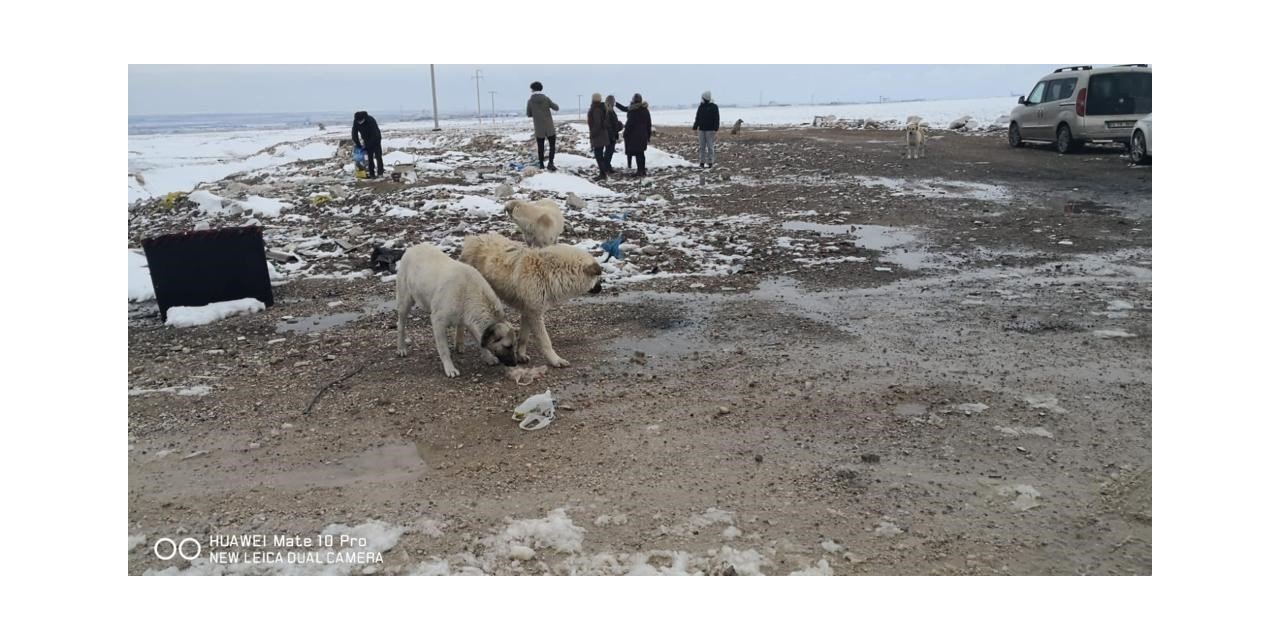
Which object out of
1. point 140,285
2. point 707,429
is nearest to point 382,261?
point 140,285

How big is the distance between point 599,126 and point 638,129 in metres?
1.01

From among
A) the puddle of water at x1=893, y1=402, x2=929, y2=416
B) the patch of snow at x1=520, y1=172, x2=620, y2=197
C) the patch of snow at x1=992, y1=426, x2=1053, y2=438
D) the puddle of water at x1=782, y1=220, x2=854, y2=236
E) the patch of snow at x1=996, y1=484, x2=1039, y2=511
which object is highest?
the patch of snow at x1=520, y1=172, x2=620, y2=197

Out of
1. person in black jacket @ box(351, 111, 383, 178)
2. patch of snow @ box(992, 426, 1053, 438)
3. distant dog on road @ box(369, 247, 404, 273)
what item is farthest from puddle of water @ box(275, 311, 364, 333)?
person in black jacket @ box(351, 111, 383, 178)

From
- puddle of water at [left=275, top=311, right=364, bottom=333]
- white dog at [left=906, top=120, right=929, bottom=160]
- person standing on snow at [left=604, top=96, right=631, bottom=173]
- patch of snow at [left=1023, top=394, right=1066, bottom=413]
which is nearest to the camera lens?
patch of snow at [left=1023, top=394, right=1066, bottom=413]

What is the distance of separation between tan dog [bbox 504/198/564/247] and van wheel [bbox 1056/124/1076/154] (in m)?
16.0

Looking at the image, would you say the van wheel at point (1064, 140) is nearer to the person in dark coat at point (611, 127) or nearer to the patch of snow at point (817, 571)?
the person in dark coat at point (611, 127)

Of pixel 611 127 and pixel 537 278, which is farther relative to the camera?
pixel 611 127

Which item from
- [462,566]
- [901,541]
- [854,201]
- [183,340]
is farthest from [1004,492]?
[854,201]

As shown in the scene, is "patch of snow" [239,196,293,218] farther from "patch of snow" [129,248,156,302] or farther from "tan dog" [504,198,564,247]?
"tan dog" [504,198,564,247]

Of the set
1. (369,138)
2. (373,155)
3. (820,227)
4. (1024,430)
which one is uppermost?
(369,138)

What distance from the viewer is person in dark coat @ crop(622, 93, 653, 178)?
1762 cm

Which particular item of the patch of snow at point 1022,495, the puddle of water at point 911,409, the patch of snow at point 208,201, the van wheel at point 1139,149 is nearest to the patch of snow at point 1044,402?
the puddle of water at point 911,409

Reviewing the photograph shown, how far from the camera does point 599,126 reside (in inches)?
696

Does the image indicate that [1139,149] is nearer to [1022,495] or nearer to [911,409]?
[911,409]
